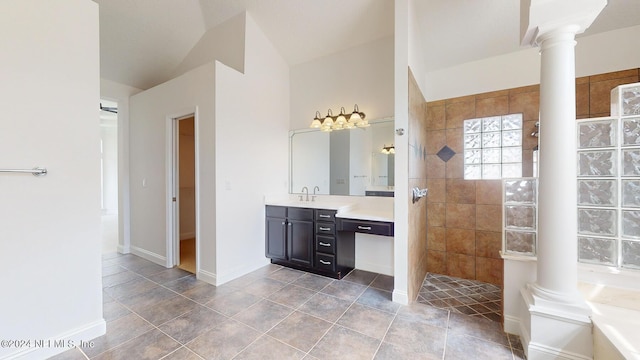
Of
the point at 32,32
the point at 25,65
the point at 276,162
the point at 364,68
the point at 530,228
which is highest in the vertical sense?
the point at 364,68

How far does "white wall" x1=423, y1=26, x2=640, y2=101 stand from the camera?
2.47 metres

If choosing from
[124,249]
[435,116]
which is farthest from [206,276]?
[435,116]

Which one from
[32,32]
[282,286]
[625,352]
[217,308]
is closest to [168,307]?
[217,308]

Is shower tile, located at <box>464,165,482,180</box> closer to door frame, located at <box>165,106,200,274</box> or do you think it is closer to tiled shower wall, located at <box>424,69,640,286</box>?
tiled shower wall, located at <box>424,69,640,286</box>

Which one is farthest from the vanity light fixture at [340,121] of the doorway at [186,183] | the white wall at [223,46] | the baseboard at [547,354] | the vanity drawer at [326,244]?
the doorway at [186,183]

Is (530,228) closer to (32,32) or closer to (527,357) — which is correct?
(527,357)

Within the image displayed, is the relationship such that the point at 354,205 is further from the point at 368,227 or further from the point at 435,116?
the point at 435,116

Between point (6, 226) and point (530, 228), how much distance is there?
377cm

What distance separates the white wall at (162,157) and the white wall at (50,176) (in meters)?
1.08

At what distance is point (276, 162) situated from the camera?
12.8 feet

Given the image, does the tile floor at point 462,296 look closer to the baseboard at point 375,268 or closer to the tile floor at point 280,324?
the tile floor at point 280,324

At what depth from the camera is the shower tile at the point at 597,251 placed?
5.83ft

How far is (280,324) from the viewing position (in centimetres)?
216

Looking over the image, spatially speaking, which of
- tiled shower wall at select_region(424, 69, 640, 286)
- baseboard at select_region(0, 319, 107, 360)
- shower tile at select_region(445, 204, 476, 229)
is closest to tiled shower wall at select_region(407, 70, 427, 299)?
tiled shower wall at select_region(424, 69, 640, 286)
